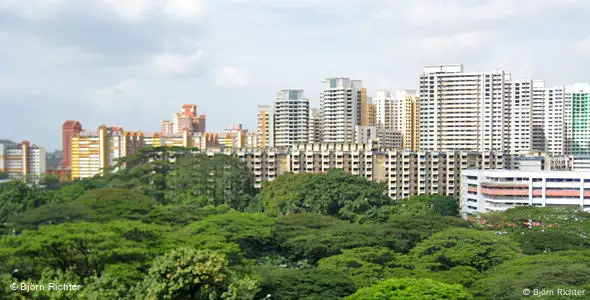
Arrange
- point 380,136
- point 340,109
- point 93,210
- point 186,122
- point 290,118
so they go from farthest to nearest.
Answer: point 186,122 < point 380,136 < point 290,118 < point 340,109 < point 93,210

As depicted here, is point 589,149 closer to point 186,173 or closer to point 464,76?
point 464,76

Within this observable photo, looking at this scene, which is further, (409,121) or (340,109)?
(409,121)

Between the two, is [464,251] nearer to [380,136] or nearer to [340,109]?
[340,109]

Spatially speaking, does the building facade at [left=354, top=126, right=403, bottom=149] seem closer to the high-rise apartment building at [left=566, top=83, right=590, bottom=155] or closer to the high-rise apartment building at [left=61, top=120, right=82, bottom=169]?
the high-rise apartment building at [left=566, top=83, right=590, bottom=155]

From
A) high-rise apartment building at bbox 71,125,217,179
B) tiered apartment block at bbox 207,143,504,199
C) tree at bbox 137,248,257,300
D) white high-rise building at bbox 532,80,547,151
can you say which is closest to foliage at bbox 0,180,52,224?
tiered apartment block at bbox 207,143,504,199

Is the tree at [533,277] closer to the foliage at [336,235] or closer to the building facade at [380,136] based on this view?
the foliage at [336,235]

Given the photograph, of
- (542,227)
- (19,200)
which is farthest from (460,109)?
(19,200)

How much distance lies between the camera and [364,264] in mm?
20938

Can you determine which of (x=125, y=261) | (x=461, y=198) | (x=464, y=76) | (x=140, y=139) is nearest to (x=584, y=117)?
(x=464, y=76)

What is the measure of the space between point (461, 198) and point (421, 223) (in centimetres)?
1582

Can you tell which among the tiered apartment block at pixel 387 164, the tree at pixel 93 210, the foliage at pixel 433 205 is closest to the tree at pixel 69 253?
the tree at pixel 93 210

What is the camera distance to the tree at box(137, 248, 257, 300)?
40.6 feet

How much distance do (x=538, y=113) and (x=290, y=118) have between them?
18.4m

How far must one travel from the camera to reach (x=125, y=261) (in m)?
17.3
